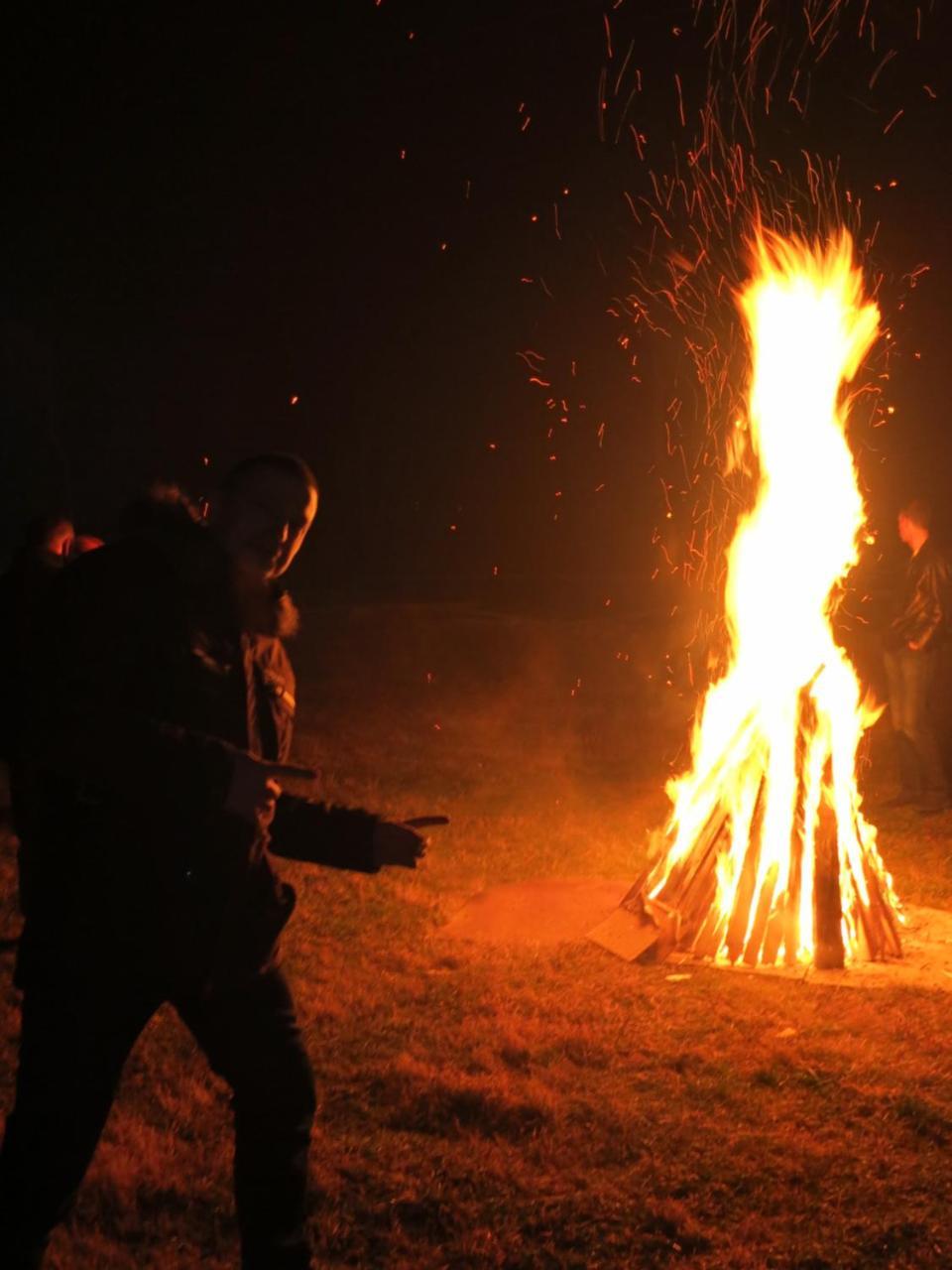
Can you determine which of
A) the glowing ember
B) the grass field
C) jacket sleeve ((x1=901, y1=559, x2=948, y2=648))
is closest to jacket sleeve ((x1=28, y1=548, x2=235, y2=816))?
the grass field

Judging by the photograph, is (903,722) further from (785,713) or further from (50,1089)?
(50,1089)

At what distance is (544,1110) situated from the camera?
4.02 meters

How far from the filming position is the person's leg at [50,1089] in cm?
235

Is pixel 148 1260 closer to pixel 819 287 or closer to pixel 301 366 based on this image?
pixel 819 287

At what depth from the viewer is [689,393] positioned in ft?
85.3

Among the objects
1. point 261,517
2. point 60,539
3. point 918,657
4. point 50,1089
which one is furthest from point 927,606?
point 50,1089

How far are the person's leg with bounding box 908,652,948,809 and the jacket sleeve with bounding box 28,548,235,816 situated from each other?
7582 millimetres

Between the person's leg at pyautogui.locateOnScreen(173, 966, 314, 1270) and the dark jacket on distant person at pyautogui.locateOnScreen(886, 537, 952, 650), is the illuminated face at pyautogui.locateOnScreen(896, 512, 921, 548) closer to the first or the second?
the dark jacket on distant person at pyautogui.locateOnScreen(886, 537, 952, 650)

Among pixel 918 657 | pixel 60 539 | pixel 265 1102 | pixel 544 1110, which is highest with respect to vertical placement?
pixel 918 657

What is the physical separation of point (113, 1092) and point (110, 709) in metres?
0.83

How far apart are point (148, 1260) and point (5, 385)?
28.0m

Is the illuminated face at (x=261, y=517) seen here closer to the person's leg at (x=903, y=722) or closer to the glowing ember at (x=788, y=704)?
the glowing ember at (x=788, y=704)

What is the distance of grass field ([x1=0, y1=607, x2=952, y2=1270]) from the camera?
10.7ft

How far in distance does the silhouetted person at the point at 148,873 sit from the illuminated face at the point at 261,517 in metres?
0.10
